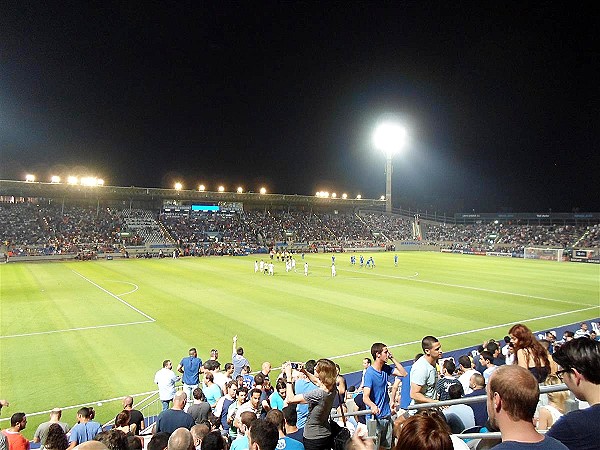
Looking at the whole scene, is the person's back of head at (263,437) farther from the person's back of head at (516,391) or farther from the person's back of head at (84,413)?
the person's back of head at (84,413)

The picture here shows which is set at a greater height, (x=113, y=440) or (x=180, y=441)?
(x=180, y=441)

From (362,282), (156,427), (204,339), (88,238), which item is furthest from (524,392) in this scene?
(88,238)

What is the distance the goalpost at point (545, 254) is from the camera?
191ft

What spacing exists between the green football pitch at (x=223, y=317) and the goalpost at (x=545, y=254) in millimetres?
22695

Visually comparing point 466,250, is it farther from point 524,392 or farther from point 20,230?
point 524,392

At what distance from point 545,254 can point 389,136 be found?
1253 inches

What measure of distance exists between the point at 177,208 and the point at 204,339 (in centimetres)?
5773

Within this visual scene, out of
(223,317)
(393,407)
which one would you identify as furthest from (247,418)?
(223,317)

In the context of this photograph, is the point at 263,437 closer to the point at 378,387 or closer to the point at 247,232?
the point at 378,387

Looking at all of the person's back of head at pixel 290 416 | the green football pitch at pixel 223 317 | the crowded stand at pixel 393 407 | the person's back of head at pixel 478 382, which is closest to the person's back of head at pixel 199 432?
the crowded stand at pixel 393 407

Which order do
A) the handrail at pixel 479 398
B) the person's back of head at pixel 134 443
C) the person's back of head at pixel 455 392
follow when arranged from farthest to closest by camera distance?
the person's back of head at pixel 455 392 → the person's back of head at pixel 134 443 → the handrail at pixel 479 398

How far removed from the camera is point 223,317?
20891mm

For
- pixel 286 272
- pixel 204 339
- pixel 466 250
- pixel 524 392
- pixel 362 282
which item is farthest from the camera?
pixel 466 250

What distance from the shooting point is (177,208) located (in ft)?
236
